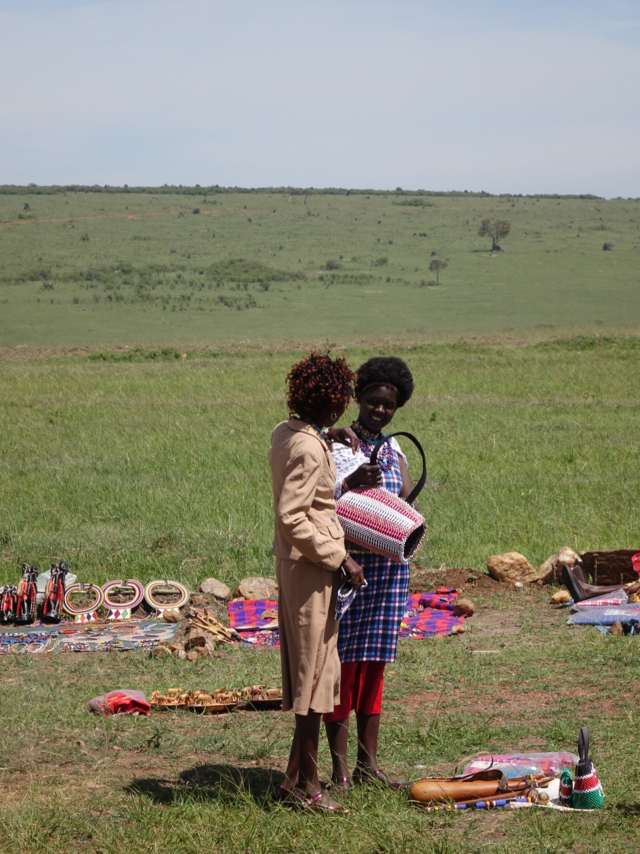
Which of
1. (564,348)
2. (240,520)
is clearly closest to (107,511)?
(240,520)

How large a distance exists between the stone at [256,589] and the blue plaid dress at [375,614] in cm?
405

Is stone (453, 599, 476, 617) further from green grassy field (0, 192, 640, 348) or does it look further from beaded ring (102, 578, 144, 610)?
green grassy field (0, 192, 640, 348)

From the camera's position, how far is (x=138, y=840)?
12.3 ft

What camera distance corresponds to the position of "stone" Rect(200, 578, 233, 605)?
8.34 metres

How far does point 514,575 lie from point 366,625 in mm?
4454

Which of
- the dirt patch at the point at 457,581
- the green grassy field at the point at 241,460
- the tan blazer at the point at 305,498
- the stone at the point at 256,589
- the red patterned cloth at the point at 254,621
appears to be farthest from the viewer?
the green grassy field at the point at 241,460

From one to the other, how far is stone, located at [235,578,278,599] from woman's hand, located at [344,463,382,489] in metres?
4.17

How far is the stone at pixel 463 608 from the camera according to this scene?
7.73 metres

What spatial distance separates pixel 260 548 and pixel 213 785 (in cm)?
519

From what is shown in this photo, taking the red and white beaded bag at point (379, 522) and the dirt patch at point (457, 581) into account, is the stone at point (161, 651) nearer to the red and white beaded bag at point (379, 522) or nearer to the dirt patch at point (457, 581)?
the dirt patch at point (457, 581)

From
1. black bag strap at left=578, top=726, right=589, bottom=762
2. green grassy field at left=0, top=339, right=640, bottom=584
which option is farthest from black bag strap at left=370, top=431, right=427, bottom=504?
green grassy field at left=0, top=339, right=640, bottom=584

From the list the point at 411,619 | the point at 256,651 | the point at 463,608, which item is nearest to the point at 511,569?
the point at 463,608

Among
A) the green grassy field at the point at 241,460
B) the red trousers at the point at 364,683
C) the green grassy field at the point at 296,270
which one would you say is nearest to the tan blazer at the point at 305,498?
the red trousers at the point at 364,683

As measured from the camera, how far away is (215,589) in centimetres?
838
